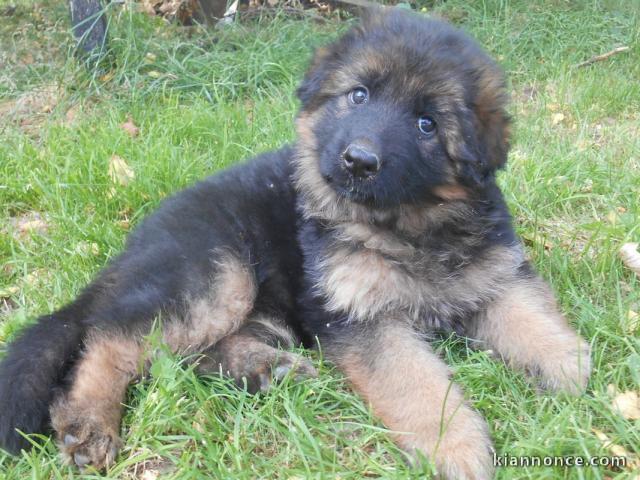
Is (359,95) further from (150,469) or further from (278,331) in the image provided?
(150,469)

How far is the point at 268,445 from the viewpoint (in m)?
2.29

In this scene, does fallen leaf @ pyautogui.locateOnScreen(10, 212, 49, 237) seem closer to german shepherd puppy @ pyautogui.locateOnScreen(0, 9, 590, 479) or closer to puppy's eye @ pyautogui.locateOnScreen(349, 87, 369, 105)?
german shepherd puppy @ pyautogui.locateOnScreen(0, 9, 590, 479)

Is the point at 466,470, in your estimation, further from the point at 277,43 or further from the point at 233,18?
the point at 233,18

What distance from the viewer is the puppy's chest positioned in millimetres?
2533

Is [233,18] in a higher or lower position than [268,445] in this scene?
higher

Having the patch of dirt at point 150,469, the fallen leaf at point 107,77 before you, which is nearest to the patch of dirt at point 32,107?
the fallen leaf at point 107,77

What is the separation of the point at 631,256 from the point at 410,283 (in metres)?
1.22

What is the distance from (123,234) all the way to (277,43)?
2.88 meters

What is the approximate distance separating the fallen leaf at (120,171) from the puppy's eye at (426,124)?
1982 mm

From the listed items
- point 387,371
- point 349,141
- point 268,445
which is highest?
point 349,141

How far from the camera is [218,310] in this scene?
2660 mm

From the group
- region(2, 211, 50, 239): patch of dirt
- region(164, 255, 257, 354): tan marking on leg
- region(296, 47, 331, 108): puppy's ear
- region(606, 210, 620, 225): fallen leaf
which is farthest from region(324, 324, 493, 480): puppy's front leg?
region(2, 211, 50, 239): patch of dirt

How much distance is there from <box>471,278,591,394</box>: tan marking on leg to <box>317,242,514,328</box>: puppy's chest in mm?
89

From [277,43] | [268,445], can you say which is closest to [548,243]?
[268,445]
